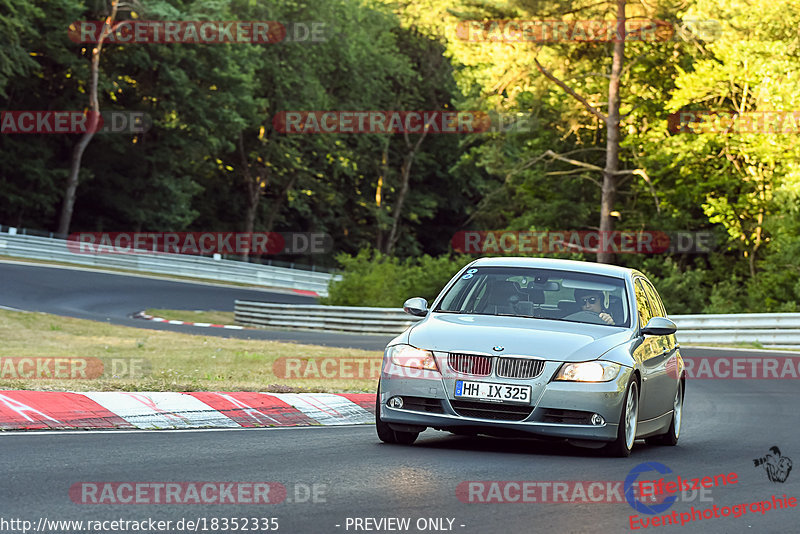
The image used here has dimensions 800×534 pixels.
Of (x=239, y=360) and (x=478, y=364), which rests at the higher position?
(x=478, y=364)

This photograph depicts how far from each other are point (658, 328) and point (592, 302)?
2.11 ft

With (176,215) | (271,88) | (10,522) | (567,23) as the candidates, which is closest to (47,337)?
(10,522)

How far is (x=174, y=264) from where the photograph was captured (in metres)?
52.6

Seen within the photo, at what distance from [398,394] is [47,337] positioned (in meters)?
16.3

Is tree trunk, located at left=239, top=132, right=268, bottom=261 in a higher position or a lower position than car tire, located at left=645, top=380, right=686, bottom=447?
higher

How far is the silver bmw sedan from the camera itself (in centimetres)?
947

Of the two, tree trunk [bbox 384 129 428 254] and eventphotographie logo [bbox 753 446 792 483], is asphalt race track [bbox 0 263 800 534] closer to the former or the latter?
eventphotographie logo [bbox 753 446 792 483]

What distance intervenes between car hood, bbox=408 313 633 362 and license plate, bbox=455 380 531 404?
25 cm

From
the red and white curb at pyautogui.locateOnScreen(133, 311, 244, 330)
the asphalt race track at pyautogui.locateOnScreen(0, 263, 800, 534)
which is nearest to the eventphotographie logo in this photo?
the asphalt race track at pyautogui.locateOnScreen(0, 263, 800, 534)

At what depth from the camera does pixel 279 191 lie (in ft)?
248

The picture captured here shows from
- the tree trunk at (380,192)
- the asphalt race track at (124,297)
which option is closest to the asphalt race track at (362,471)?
the asphalt race track at (124,297)

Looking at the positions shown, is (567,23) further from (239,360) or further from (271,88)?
(271,88)

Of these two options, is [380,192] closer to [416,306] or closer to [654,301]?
[654,301]

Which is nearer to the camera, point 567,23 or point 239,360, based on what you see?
point 239,360
